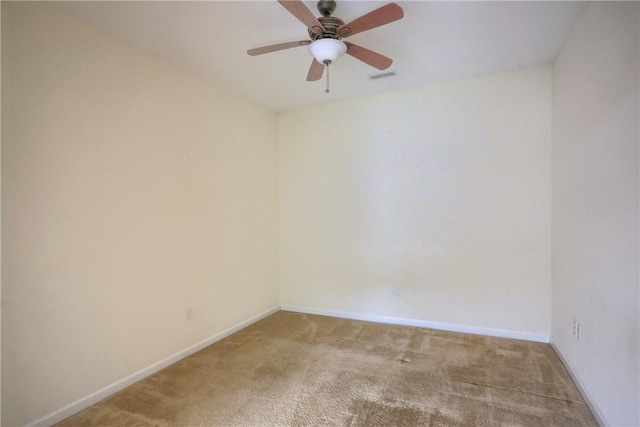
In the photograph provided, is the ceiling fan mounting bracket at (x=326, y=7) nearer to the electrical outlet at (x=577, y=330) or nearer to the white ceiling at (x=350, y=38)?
the white ceiling at (x=350, y=38)

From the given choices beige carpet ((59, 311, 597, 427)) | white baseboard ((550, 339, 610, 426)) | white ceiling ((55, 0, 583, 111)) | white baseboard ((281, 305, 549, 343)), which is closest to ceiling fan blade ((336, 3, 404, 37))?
white ceiling ((55, 0, 583, 111))

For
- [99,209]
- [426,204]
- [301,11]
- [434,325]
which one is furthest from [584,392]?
[99,209]

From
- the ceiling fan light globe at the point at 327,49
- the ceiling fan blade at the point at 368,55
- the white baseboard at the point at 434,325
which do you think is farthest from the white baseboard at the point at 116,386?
the ceiling fan blade at the point at 368,55

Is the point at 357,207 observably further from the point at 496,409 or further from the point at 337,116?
the point at 496,409

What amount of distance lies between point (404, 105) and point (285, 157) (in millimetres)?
1652

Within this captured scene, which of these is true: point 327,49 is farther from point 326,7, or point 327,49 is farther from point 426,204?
point 426,204

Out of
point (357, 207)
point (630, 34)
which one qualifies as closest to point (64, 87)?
point (357, 207)

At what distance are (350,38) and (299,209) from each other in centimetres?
225

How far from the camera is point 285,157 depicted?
433 centimetres

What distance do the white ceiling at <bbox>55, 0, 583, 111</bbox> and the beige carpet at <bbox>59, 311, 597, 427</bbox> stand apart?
2.62 m

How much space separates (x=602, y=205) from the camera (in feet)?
6.11

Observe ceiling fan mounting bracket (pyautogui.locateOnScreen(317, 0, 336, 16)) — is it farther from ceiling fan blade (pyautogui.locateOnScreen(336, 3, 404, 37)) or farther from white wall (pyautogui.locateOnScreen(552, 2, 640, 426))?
white wall (pyautogui.locateOnScreen(552, 2, 640, 426))

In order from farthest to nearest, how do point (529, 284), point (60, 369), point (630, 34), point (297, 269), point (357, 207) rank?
point (297, 269) < point (357, 207) < point (529, 284) < point (60, 369) < point (630, 34)

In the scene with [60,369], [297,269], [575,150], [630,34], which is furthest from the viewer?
[297,269]
